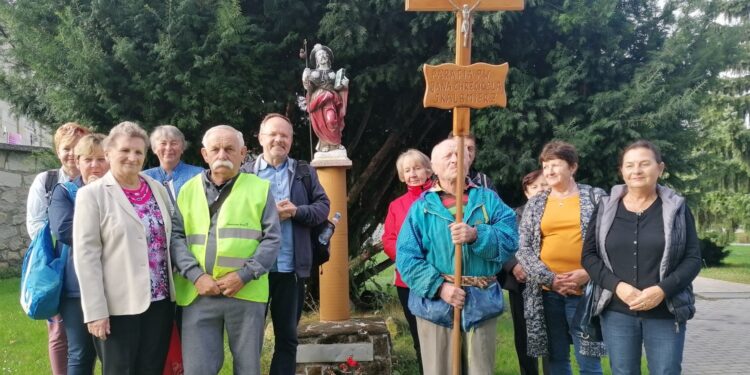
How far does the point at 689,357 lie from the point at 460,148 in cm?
495

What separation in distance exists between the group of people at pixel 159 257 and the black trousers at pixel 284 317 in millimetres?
462

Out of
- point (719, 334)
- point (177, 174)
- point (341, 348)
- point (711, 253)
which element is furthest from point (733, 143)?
point (177, 174)

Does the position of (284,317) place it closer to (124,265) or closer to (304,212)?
(304,212)

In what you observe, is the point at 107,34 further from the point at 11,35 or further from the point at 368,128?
the point at 368,128

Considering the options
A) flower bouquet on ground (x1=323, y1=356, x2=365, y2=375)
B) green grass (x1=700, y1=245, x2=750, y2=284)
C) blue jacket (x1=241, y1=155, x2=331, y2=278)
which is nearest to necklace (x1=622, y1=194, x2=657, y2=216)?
blue jacket (x1=241, y1=155, x2=331, y2=278)

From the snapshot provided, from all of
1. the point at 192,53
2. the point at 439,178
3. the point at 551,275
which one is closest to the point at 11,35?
the point at 192,53

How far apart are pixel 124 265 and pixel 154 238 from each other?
0.21 metres

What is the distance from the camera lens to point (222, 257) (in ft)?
Answer: 9.74

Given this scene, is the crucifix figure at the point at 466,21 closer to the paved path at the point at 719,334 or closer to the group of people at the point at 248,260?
the group of people at the point at 248,260

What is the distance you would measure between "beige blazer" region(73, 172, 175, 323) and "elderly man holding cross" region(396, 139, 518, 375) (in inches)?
49.2

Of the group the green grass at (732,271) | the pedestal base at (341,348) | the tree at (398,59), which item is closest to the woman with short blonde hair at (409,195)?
→ the pedestal base at (341,348)

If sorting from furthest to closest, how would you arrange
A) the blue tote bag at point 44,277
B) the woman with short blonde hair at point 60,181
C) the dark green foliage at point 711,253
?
the dark green foliage at point 711,253
the woman with short blonde hair at point 60,181
the blue tote bag at point 44,277

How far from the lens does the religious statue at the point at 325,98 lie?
202 inches

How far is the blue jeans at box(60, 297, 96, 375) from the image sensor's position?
3143mm
